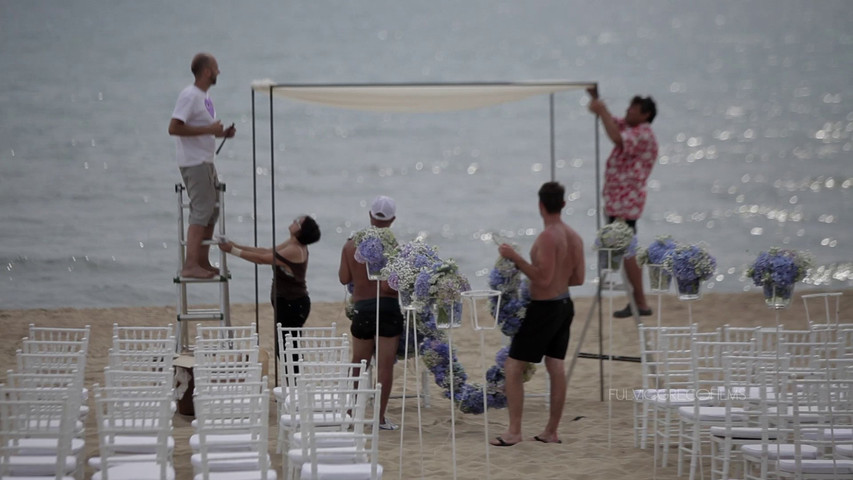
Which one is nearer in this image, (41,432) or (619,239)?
(41,432)

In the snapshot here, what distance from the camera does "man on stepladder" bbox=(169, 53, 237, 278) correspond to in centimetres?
884

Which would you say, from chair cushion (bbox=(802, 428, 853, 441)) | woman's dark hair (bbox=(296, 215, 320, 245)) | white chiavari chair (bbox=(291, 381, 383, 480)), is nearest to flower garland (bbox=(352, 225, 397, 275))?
woman's dark hair (bbox=(296, 215, 320, 245))

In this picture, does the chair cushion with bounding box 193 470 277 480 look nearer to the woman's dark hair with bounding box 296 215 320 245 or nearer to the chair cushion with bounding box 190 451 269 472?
the chair cushion with bounding box 190 451 269 472

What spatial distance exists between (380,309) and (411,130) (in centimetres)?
2688

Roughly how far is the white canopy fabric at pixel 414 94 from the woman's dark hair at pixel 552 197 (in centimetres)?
120

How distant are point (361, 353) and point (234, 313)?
5.73 meters

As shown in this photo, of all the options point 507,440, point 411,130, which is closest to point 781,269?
point 507,440

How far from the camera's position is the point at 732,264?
2108 cm

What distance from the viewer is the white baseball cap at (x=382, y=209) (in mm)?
7996

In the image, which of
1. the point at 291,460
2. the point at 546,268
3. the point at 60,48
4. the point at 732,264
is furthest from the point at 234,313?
the point at 60,48

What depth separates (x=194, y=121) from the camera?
8930 millimetres

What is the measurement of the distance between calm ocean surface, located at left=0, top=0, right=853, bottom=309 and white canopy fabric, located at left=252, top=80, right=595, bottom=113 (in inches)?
368

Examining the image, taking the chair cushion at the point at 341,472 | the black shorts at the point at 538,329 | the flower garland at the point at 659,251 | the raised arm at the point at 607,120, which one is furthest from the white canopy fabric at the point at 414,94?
the chair cushion at the point at 341,472

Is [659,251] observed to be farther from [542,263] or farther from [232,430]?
[232,430]
